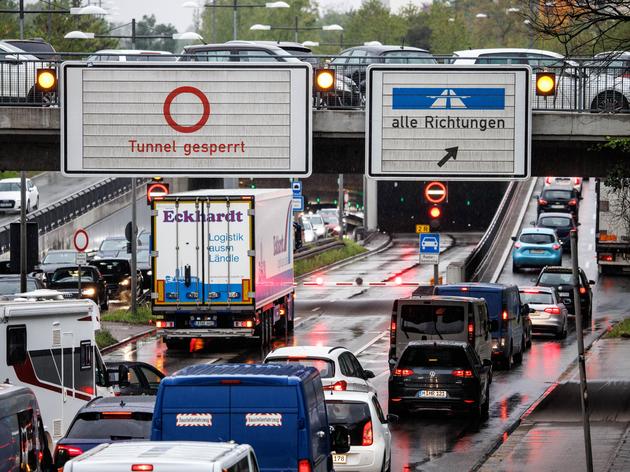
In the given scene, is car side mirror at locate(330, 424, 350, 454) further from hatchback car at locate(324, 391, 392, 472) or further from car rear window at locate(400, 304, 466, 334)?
car rear window at locate(400, 304, 466, 334)

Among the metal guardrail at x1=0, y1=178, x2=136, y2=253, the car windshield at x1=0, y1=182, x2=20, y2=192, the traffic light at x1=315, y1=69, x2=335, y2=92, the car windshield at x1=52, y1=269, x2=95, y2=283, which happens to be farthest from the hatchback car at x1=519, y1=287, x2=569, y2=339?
the car windshield at x1=0, y1=182, x2=20, y2=192

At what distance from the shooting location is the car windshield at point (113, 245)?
60147 mm

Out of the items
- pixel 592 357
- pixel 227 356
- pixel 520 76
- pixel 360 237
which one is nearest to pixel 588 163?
pixel 520 76

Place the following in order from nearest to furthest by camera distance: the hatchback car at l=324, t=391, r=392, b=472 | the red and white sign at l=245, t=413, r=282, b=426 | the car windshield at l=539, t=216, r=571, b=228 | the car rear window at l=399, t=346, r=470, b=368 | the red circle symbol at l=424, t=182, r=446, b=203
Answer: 1. the red and white sign at l=245, t=413, r=282, b=426
2. the hatchback car at l=324, t=391, r=392, b=472
3. the car rear window at l=399, t=346, r=470, b=368
4. the red circle symbol at l=424, t=182, r=446, b=203
5. the car windshield at l=539, t=216, r=571, b=228

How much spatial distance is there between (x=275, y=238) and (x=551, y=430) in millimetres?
15254

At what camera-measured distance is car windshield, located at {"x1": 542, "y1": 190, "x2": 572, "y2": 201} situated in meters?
72.7

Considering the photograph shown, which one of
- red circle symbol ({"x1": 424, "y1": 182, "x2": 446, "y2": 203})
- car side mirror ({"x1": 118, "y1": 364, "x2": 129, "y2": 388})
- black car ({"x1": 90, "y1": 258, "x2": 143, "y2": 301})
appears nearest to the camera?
car side mirror ({"x1": 118, "y1": 364, "x2": 129, "y2": 388})

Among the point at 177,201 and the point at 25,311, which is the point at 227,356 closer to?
the point at 177,201

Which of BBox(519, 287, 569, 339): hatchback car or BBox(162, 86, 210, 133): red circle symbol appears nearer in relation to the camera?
BBox(162, 86, 210, 133): red circle symbol

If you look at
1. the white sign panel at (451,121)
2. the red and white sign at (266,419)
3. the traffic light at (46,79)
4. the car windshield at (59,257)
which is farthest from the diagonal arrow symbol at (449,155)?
the car windshield at (59,257)

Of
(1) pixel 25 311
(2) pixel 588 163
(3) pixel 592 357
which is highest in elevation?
(2) pixel 588 163

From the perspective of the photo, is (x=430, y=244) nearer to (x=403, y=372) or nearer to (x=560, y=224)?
(x=403, y=372)

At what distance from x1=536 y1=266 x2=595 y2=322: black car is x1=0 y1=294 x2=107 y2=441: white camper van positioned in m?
25.5

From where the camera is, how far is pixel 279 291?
40.0 m
